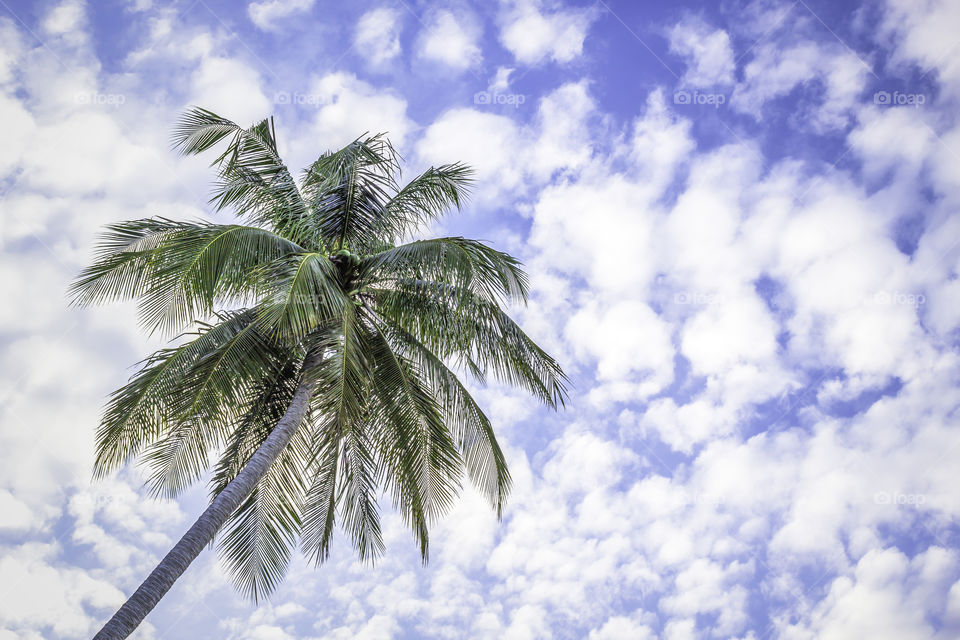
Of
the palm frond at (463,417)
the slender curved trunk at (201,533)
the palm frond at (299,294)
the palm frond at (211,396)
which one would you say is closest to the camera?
the slender curved trunk at (201,533)

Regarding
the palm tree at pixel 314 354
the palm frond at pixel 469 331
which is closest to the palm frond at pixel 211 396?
the palm tree at pixel 314 354

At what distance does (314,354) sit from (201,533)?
2650 millimetres

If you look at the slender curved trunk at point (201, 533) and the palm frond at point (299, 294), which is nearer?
the slender curved trunk at point (201, 533)

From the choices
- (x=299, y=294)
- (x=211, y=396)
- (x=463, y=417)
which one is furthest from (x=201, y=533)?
(x=463, y=417)

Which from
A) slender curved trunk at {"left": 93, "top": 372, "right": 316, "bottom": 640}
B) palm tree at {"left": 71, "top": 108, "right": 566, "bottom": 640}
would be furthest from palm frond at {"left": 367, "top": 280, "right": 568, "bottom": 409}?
slender curved trunk at {"left": 93, "top": 372, "right": 316, "bottom": 640}

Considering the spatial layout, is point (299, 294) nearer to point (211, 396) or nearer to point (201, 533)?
point (211, 396)

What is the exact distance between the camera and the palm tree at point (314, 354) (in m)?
8.35

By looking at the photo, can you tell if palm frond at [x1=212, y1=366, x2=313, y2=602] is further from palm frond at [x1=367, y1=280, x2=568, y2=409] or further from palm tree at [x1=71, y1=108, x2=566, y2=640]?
palm frond at [x1=367, y1=280, x2=568, y2=409]

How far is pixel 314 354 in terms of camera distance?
8906mm

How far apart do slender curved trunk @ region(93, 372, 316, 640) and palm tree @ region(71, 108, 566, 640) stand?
0.11 feet

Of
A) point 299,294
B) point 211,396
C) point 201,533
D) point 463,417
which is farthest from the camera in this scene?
point 463,417

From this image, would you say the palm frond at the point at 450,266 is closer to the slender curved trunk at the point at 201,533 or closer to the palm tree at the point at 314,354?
the palm tree at the point at 314,354

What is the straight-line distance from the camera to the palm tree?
8.35 meters

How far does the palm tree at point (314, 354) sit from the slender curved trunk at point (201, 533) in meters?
0.03
